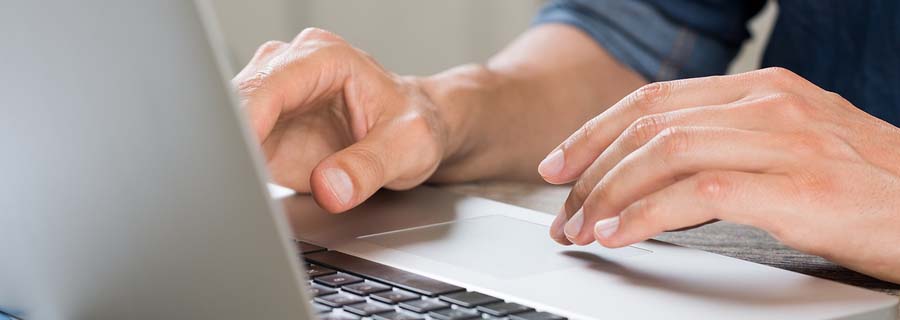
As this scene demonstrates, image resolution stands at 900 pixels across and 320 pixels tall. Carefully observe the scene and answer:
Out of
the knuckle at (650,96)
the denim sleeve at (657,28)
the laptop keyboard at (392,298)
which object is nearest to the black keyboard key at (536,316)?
the laptop keyboard at (392,298)

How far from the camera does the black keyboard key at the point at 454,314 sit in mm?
428

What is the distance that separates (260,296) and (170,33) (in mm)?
88

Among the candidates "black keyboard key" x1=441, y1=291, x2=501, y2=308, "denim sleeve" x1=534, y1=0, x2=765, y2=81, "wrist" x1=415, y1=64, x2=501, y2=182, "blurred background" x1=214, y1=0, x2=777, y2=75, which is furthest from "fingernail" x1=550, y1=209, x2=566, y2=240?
"blurred background" x1=214, y1=0, x2=777, y2=75

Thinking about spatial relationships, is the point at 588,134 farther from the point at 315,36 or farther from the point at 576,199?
the point at 315,36

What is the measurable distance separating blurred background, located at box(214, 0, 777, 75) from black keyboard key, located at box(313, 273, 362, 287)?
5.08 feet

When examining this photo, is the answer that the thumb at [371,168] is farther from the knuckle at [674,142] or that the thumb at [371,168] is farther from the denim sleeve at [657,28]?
the denim sleeve at [657,28]

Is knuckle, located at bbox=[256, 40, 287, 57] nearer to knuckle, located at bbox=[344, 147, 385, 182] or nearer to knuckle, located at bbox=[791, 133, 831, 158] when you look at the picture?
knuckle, located at bbox=[344, 147, 385, 182]

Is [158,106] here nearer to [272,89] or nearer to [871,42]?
[272,89]

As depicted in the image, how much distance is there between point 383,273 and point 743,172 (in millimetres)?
180

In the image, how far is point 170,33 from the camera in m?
0.30

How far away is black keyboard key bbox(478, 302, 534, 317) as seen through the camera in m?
0.43

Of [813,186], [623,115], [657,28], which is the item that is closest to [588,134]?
[623,115]

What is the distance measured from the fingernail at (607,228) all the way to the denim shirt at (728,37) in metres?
0.59

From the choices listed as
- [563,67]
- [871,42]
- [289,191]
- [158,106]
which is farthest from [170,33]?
[871,42]
